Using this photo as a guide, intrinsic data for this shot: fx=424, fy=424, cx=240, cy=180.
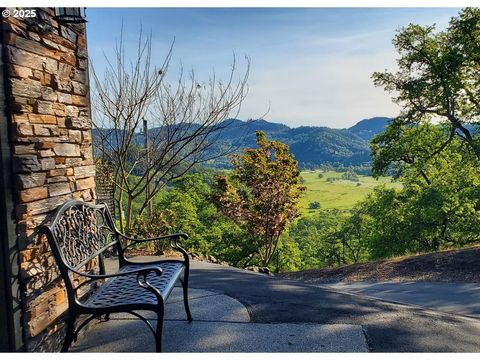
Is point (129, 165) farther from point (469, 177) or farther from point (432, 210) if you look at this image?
point (469, 177)

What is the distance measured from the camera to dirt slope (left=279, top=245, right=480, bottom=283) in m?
6.92

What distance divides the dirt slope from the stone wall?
20.1 ft

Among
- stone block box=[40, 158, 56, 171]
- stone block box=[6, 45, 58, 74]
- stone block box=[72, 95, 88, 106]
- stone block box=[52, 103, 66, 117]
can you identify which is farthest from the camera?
stone block box=[72, 95, 88, 106]

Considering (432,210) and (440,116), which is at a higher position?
(440,116)

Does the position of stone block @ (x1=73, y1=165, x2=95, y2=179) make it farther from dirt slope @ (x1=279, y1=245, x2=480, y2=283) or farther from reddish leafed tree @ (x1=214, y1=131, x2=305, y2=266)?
reddish leafed tree @ (x1=214, y1=131, x2=305, y2=266)

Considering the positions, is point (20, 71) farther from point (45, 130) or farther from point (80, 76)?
point (80, 76)

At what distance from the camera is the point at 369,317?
332 centimetres

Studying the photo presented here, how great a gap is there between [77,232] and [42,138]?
2.14 ft

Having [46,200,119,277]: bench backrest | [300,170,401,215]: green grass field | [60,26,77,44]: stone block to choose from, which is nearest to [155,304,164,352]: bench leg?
[46,200,119,277]: bench backrest

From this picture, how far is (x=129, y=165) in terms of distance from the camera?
902 cm

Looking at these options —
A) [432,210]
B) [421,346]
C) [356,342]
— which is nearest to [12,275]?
[356,342]

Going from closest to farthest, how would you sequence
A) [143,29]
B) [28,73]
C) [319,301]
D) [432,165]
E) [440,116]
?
1. [28,73]
2. [319,301]
3. [143,29]
4. [440,116]
5. [432,165]

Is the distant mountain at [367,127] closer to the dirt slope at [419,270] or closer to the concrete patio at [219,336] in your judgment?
the dirt slope at [419,270]

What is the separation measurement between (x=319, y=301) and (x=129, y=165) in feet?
20.3
